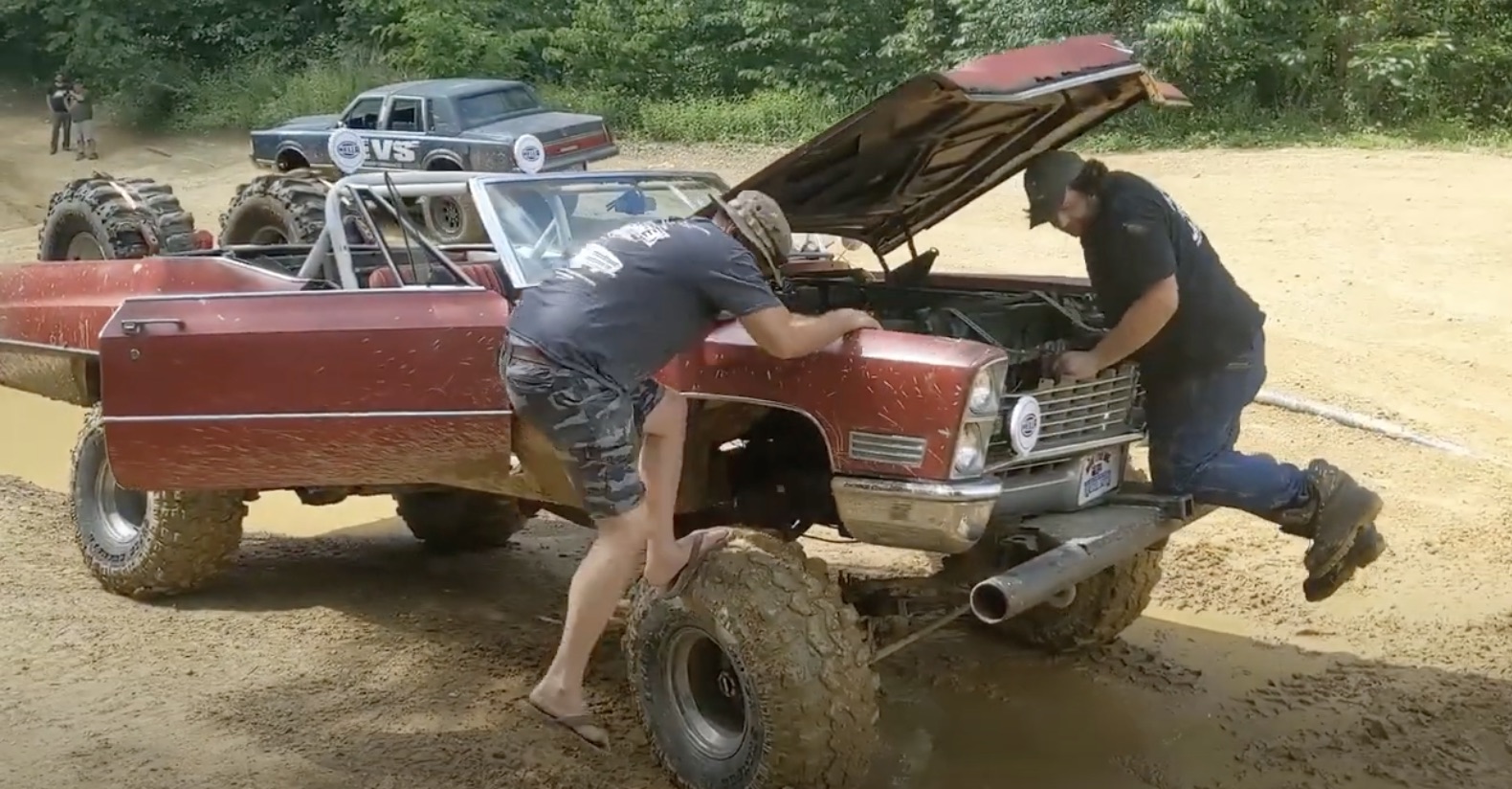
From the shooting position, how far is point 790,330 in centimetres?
374

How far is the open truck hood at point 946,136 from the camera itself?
4.12 m

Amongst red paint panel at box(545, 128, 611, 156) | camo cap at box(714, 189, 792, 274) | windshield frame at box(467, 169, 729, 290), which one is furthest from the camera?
red paint panel at box(545, 128, 611, 156)

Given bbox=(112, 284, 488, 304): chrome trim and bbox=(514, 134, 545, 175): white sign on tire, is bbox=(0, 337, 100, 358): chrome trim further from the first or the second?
bbox=(514, 134, 545, 175): white sign on tire

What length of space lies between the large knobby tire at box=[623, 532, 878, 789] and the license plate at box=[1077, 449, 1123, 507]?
2.81 ft

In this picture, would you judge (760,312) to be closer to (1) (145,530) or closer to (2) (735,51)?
(1) (145,530)

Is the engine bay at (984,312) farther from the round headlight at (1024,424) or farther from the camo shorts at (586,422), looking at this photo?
the camo shorts at (586,422)

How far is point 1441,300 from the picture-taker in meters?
10.5

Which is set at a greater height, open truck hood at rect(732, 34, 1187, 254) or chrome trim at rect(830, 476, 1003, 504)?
open truck hood at rect(732, 34, 1187, 254)

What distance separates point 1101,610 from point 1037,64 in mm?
1980

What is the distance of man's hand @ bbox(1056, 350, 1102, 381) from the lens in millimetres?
4094

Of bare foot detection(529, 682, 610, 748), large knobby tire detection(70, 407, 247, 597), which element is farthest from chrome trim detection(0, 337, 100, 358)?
bare foot detection(529, 682, 610, 748)

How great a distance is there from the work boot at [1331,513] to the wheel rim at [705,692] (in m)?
1.72

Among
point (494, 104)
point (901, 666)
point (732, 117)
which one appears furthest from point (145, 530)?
point (732, 117)

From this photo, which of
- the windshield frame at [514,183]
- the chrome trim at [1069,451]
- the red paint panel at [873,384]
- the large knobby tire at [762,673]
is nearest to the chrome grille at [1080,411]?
the chrome trim at [1069,451]
